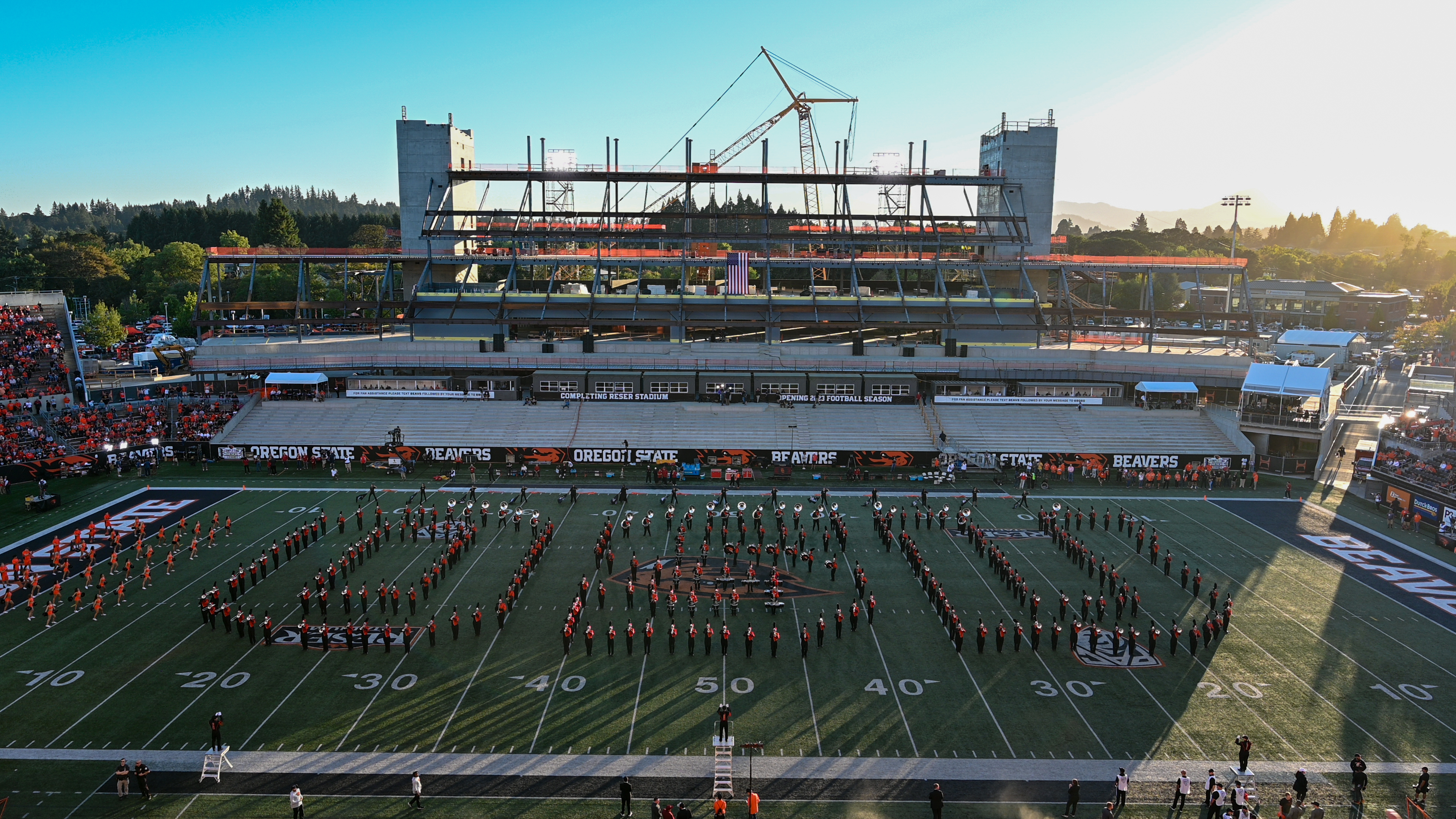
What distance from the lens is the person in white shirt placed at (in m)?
14.4

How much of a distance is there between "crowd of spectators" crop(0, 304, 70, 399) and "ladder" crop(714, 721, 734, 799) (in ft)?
152

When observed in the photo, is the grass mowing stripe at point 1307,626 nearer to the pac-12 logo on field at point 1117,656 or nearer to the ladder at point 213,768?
the pac-12 logo on field at point 1117,656

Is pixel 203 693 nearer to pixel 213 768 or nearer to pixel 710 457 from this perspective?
pixel 213 768

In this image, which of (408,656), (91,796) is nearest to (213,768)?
(91,796)

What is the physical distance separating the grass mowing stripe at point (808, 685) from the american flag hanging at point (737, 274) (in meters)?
31.5

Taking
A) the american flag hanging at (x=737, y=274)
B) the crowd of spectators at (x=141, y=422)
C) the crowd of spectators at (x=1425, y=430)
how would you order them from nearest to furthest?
the crowd of spectators at (x=1425, y=430)
the crowd of spectators at (x=141, y=422)
the american flag hanging at (x=737, y=274)

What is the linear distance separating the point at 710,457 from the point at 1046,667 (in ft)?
71.9

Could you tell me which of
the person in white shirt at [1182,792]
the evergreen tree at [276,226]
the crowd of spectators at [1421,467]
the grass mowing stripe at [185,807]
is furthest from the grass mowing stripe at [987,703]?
the evergreen tree at [276,226]

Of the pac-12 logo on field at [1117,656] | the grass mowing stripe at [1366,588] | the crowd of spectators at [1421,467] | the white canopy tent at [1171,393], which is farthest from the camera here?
the white canopy tent at [1171,393]

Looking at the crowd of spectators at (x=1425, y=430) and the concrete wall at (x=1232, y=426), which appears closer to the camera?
the crowd of spectators at (x=1425, y=430)

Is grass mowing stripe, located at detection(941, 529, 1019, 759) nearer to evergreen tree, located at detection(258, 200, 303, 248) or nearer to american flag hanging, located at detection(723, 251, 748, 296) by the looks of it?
american flag hanging, located at detection(723, 251, 748, 296)

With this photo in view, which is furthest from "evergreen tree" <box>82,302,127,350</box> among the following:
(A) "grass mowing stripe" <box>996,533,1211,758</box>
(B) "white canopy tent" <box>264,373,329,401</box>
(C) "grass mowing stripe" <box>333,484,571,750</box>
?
(A) "grass mowing stripe" <box>996,533,1211,758</box>

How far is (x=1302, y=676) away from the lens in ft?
64.4

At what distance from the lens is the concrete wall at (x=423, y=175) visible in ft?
196
